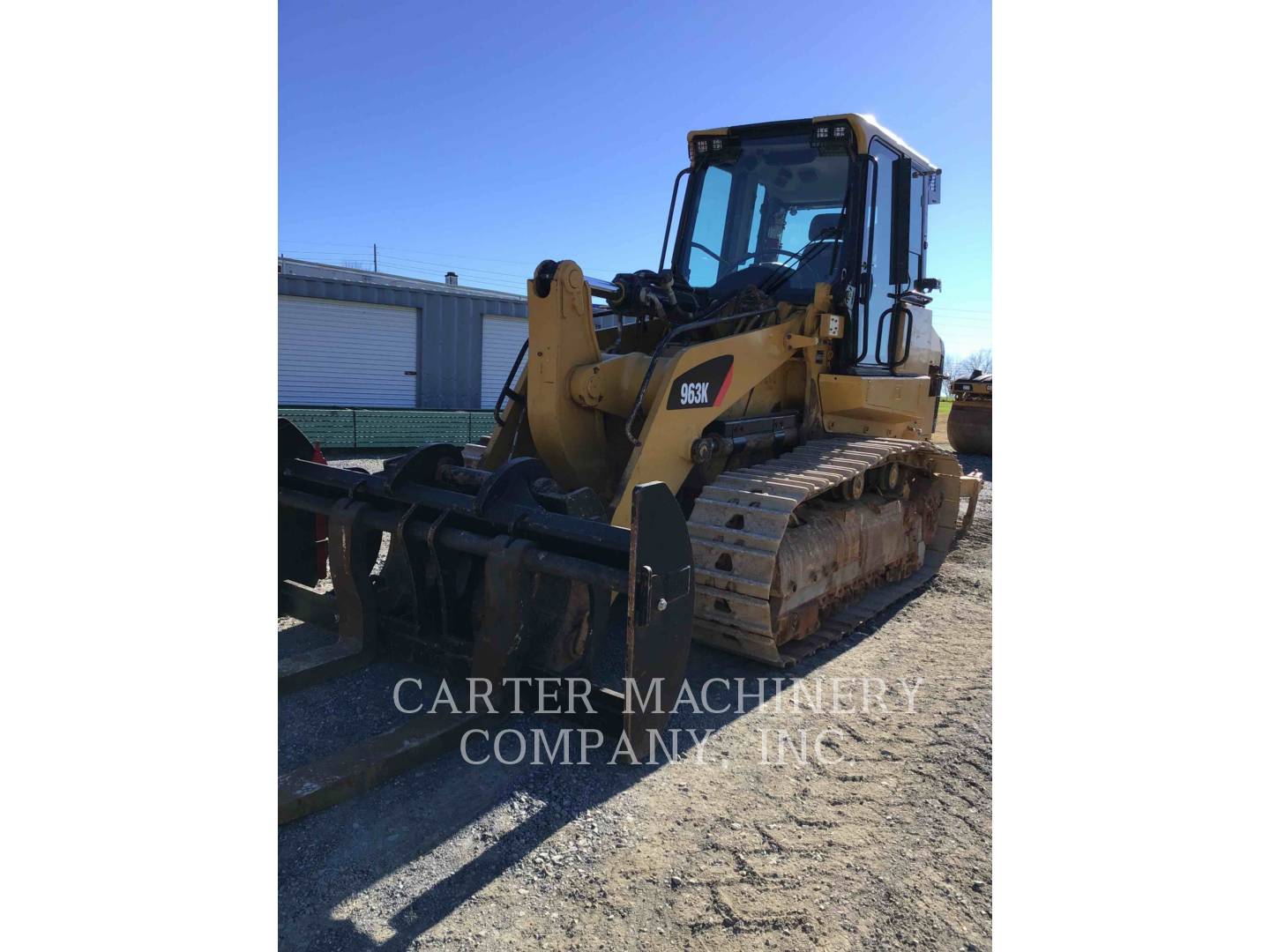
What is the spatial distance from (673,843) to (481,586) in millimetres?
1631

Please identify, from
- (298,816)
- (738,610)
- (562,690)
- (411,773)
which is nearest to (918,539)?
(738,610)

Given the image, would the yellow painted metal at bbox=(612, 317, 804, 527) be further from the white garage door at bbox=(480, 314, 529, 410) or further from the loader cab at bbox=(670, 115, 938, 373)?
the white garage door at bbox=(480, 314, 529, 410)

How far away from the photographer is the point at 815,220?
5.69m

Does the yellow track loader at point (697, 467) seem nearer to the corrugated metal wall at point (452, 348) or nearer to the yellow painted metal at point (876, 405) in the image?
the yellow painted metal at point (876, 405)

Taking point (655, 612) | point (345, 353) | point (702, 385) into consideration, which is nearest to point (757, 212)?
point (702, 385)

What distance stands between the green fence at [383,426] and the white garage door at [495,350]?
4008 mm

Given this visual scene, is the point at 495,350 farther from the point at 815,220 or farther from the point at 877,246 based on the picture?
the point at 877,246

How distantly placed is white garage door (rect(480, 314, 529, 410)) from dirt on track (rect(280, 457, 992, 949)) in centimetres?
A: 1594

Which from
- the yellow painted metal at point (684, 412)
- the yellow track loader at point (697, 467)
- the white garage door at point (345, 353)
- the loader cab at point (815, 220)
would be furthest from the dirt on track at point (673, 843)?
the white garage door at point (345, 353)

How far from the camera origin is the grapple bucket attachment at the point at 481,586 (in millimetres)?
3053

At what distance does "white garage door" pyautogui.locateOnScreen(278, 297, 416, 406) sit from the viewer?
16.8 metres

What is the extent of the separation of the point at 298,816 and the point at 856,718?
2.38 m

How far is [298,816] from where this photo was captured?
2756 mm

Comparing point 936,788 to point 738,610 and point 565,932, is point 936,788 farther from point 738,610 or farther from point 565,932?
point 565,932
